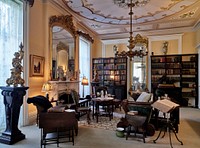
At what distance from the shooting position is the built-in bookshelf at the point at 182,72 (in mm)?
7666

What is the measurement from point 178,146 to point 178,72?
5391 mm

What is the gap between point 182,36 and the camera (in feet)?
26.5

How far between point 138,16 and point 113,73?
3.28 meters

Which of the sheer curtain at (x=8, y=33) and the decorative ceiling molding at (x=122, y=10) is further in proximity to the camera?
the decorative ceiling molding at (x=122, y=10)

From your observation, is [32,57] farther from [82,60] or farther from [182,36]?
[182,36]

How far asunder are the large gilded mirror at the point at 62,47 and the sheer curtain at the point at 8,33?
115 cm

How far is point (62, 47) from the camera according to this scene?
590cm

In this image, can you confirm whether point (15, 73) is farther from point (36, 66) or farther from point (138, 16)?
point (138, 16)

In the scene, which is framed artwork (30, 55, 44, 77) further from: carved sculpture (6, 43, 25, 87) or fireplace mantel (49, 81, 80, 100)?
carved sculpture (6, 43, 25, 87)

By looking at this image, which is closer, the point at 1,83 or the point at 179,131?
the point at 1,83

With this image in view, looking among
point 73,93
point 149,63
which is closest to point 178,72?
point 149,63

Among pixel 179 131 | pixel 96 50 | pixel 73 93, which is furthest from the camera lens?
pixel 96 50

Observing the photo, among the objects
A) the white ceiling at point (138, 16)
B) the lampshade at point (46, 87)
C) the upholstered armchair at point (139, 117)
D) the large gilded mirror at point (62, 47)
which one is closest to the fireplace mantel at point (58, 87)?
the large gilded mirror at point (62, 47)

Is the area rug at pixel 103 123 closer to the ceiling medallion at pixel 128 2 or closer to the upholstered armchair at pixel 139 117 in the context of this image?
the upholstered armchair at pixel 139 117
